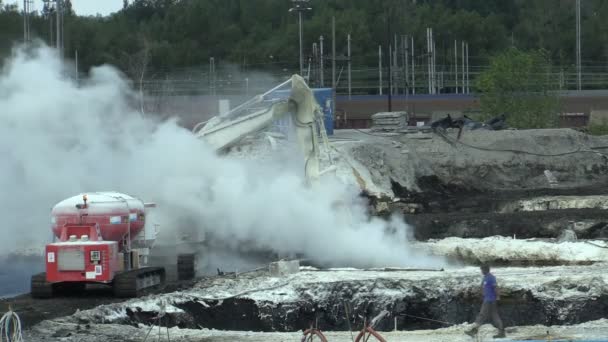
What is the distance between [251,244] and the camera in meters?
35.3

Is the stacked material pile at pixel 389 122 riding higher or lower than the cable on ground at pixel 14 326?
higher

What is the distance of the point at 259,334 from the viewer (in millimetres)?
21609

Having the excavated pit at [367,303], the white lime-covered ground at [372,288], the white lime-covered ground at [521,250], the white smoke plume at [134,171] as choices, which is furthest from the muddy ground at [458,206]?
the white smoke plume at [134,171]

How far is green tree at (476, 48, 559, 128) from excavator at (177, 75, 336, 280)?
142 ft

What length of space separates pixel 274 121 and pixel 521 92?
152 feet

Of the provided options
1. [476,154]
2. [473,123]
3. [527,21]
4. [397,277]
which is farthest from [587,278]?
[527,21]

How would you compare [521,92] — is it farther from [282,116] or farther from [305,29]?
[282,116]

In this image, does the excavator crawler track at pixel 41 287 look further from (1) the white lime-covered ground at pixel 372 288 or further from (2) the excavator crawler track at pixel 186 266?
(2) the excavator crawler track at pixel 186 266

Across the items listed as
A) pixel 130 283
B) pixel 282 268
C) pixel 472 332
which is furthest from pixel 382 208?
pixel 472 332

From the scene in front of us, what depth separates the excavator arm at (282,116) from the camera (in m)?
34.2

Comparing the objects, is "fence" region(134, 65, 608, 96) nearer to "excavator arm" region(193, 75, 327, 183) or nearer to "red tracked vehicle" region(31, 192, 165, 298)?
"excavator arm" region(193, 75, 327, 183)

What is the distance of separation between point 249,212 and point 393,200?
14386 mm

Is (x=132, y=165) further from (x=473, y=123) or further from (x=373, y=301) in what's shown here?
(x=473, y=123)

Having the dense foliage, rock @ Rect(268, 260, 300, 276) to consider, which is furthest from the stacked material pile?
rock @ Rect(268, 260, 300, 276)
